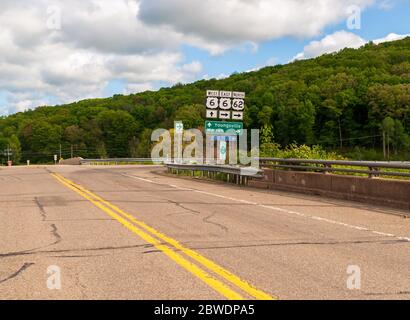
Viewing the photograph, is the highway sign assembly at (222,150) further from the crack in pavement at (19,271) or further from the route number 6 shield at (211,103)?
the crack in pavement at (19,271)

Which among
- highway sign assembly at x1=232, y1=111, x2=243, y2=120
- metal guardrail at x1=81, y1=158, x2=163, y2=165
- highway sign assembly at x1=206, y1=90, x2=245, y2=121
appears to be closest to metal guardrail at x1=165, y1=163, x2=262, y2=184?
highway sign assembly at x1=206, y1=90, x2=245, y2=121

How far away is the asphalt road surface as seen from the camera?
5406mm

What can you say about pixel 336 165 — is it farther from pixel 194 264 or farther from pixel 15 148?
pixel 15 148

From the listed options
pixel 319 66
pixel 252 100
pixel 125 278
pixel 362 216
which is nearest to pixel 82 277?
pixel 125 278

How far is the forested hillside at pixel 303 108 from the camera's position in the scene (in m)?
83.4

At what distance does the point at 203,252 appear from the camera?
23.8ft

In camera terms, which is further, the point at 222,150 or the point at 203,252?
the point at 222,150

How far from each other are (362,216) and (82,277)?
7.18 meters

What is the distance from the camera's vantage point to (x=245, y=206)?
13.0 metres

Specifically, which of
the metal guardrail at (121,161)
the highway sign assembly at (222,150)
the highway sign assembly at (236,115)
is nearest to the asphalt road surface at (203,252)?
the highway sign assembly at (222,150)

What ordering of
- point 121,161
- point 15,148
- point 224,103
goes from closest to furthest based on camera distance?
point 224,103 < point 121,161 < point 15,148

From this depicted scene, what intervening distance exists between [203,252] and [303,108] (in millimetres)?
85830

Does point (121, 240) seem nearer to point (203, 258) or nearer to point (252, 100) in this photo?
point (203, 258)

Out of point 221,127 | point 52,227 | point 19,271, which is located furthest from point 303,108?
point 19,271
